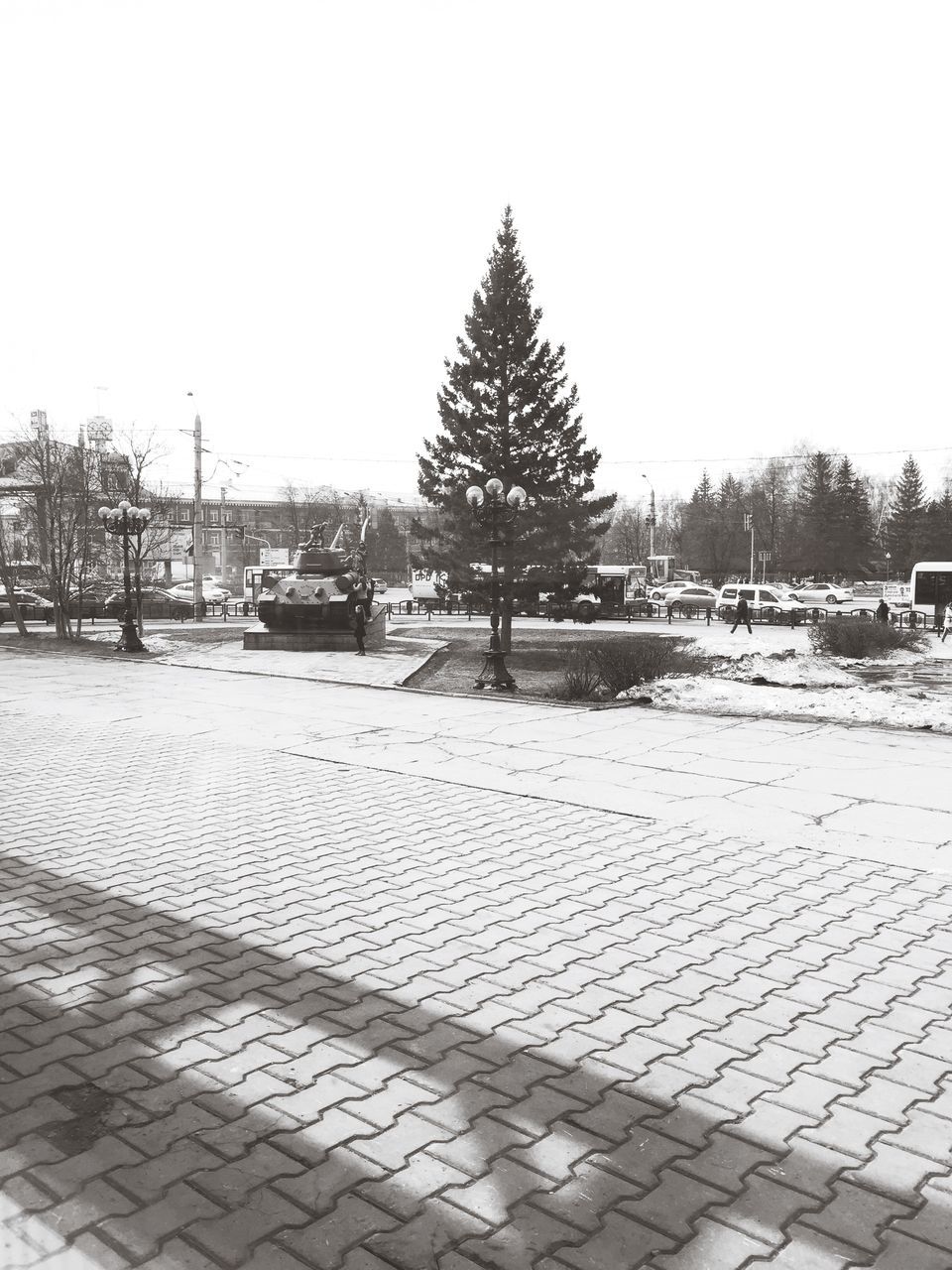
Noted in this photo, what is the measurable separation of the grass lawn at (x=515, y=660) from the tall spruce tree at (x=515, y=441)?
232 centimetres

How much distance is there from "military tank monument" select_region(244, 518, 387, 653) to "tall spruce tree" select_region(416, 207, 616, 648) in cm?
393

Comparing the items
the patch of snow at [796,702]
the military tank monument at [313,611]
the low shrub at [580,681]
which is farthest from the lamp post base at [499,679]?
the military tank monument at [313,611]

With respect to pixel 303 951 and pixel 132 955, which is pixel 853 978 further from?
pixel 132 955

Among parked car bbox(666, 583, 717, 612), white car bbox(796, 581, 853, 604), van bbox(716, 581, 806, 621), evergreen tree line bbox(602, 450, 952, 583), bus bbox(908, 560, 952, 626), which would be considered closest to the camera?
bus bbox(908, 560, 952, 626)

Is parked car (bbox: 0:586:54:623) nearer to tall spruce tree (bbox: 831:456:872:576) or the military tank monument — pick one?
the military tank monument

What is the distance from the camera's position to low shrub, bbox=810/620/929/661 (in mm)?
23453

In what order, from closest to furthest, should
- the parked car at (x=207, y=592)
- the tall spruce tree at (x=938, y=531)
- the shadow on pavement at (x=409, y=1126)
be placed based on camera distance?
the shadow on pavement at (x=409, y=1126), the parked car at (x=207, y=592), the tall spruce tree at (x=938, y=531)

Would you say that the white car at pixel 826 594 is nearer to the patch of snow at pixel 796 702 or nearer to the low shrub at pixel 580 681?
the low shrub at pixel 580 681

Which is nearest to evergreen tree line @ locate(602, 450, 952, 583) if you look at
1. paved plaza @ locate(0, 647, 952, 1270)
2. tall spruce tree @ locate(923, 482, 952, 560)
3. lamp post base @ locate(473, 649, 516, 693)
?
tall spruce tree @ locate(923, 482, 952, 560)

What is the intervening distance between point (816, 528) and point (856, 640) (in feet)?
198

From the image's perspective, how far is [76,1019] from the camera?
393 cm

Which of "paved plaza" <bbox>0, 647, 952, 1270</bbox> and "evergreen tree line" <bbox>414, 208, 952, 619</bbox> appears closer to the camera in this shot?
"paved plaza" <bbox>0, 647, 952, 1270</bbox>

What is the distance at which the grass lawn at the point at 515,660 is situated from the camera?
1850 cm

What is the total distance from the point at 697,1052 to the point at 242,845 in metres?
3.89
